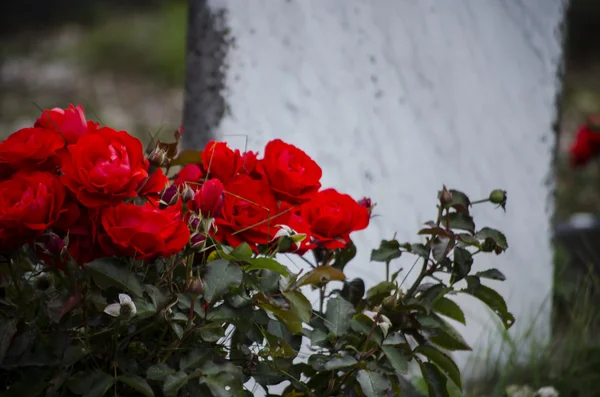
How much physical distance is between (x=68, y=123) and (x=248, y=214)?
0.83 feet

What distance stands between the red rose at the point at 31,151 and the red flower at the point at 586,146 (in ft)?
7.62

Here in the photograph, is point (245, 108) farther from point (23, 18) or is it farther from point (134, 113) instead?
point (23, 18)

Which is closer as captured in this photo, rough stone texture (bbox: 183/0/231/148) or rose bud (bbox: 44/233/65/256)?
rose bud (bbox: 44/233/65/256)

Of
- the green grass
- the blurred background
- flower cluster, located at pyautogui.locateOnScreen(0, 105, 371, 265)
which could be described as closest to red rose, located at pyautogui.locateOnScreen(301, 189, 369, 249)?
flower cluster, located at pyautogui.locateOnScreen(0, 105, 371, 265)

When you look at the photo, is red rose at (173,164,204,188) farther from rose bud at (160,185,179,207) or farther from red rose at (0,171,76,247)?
red rose at (0,171,76,247)

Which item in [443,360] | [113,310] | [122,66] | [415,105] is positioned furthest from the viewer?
[122,66]

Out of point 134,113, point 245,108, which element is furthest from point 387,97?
point 134,113

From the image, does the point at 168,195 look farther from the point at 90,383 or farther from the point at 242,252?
the point at 90,383

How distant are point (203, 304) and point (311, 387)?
0.75 feet

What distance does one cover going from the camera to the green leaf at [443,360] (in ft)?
3.63

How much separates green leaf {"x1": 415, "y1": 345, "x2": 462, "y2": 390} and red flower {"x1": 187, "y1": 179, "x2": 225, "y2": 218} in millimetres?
406

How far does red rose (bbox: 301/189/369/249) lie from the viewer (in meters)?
0.96

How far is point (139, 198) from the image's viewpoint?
89 cm

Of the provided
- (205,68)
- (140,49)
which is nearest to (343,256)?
(205,68)
